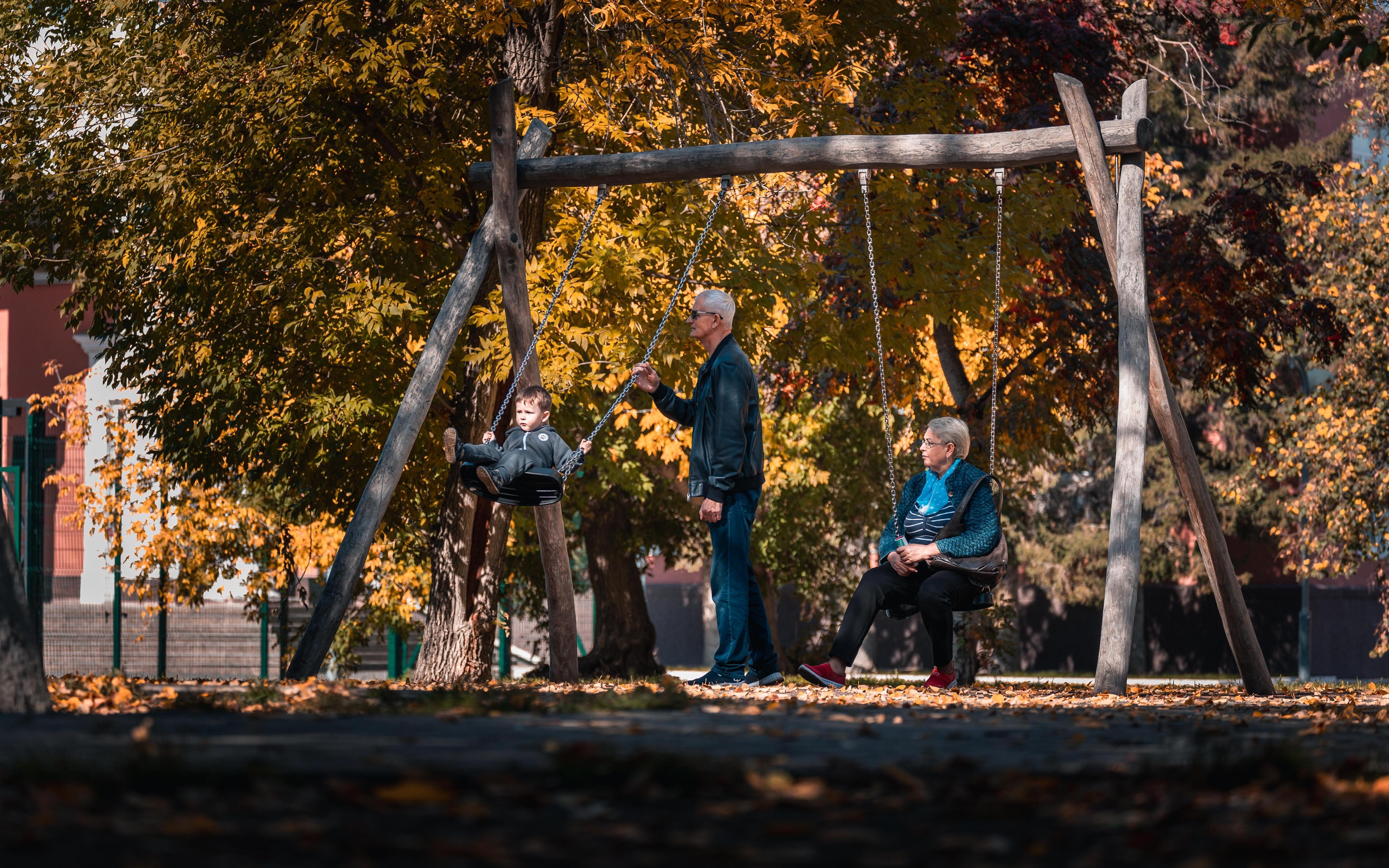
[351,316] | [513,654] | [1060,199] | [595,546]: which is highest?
[1060,199]

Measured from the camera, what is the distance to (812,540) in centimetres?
2200

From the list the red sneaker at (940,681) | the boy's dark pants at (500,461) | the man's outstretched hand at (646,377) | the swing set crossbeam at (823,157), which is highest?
the swing set crossbeam at (823,157)

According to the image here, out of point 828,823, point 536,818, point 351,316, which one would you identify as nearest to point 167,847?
point 536,818

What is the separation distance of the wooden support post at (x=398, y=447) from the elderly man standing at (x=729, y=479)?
1.53m

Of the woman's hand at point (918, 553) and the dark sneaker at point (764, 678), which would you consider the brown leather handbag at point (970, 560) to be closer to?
the woman's hand at point (918, 553)

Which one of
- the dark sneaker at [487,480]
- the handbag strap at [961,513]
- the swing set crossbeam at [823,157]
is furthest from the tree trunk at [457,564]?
the handbag strap at [961,513]

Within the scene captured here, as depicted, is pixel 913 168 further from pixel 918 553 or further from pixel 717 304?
pixel 918 553

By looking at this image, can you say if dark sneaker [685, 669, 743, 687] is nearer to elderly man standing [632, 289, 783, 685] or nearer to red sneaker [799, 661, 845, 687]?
elderly man standing [632, 289, 783, 685]

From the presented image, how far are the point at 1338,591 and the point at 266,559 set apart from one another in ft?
68.6

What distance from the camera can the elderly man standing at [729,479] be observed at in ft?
28.1

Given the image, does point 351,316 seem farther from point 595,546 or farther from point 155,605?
point 155,605

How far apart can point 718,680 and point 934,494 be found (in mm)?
1582

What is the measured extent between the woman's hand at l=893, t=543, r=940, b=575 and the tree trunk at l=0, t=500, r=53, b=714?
4640 millimetres

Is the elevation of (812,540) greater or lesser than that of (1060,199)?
lesser
